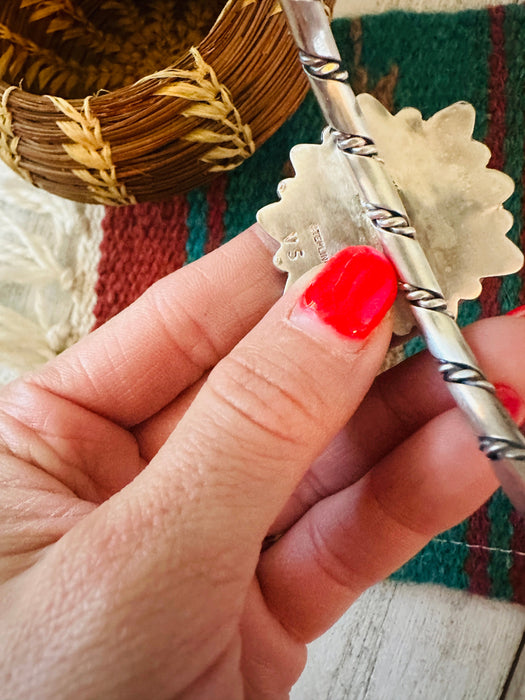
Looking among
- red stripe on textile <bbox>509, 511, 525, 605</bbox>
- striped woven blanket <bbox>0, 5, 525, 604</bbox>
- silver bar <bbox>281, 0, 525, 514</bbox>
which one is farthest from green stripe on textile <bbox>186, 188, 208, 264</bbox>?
red stripe on textile <bbox>509, 511, 525, 605</bbox>

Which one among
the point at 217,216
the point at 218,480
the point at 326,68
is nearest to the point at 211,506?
the point at 218,480

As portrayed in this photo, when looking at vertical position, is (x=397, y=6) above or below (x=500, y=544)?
above

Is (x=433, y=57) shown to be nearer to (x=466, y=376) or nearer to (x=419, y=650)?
(x=466, y=376)

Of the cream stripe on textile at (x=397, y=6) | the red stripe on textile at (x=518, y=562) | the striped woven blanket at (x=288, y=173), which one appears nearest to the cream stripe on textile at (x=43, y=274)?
the striped woven blanket at (x=288, y=173)

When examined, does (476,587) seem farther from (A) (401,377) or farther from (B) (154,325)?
(B) (154,325)

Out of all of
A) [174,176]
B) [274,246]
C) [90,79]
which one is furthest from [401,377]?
[90,79]

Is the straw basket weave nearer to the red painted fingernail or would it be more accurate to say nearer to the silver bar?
the silver bar
